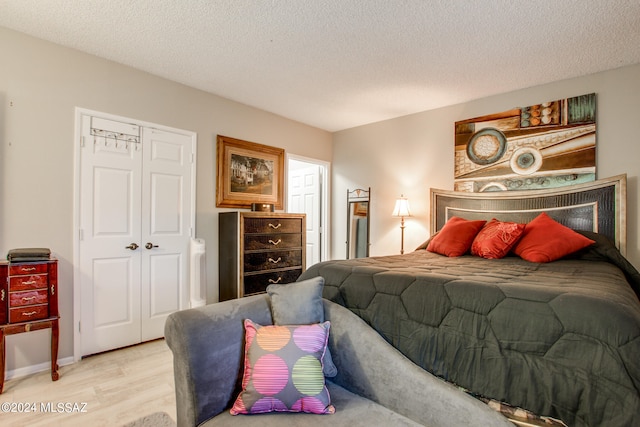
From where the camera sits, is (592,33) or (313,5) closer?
(313,5)

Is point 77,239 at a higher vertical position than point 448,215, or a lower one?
lower

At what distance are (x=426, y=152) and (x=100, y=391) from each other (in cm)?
404

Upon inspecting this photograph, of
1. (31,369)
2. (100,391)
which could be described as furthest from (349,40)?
(31,369)

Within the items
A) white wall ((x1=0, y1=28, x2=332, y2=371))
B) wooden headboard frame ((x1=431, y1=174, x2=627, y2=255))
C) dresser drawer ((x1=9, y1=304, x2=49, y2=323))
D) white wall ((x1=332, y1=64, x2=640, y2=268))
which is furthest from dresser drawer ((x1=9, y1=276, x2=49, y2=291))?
wooden headboard frame ((x1=431, y1=174, x2=627, y2=255))

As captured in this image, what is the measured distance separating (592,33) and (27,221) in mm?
4582

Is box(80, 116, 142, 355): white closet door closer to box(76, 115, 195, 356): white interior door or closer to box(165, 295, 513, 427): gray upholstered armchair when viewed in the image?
box(76, 115, 195, 356): white interior door

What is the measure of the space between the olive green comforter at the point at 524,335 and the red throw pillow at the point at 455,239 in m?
1.15

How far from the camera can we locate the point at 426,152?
4121 millimetres

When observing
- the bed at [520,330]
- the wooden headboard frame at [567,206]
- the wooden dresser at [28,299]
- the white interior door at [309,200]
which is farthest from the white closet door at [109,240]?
the wooden headboard frame at [567,206]

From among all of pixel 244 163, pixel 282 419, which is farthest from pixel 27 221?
pixel 282 419

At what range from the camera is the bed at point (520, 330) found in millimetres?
1062

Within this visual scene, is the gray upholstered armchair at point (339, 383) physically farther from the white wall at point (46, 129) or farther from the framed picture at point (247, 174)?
the framed picture at point (247, 174)

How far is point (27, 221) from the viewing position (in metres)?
2.49

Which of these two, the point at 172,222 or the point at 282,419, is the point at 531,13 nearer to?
the point at 282,419
